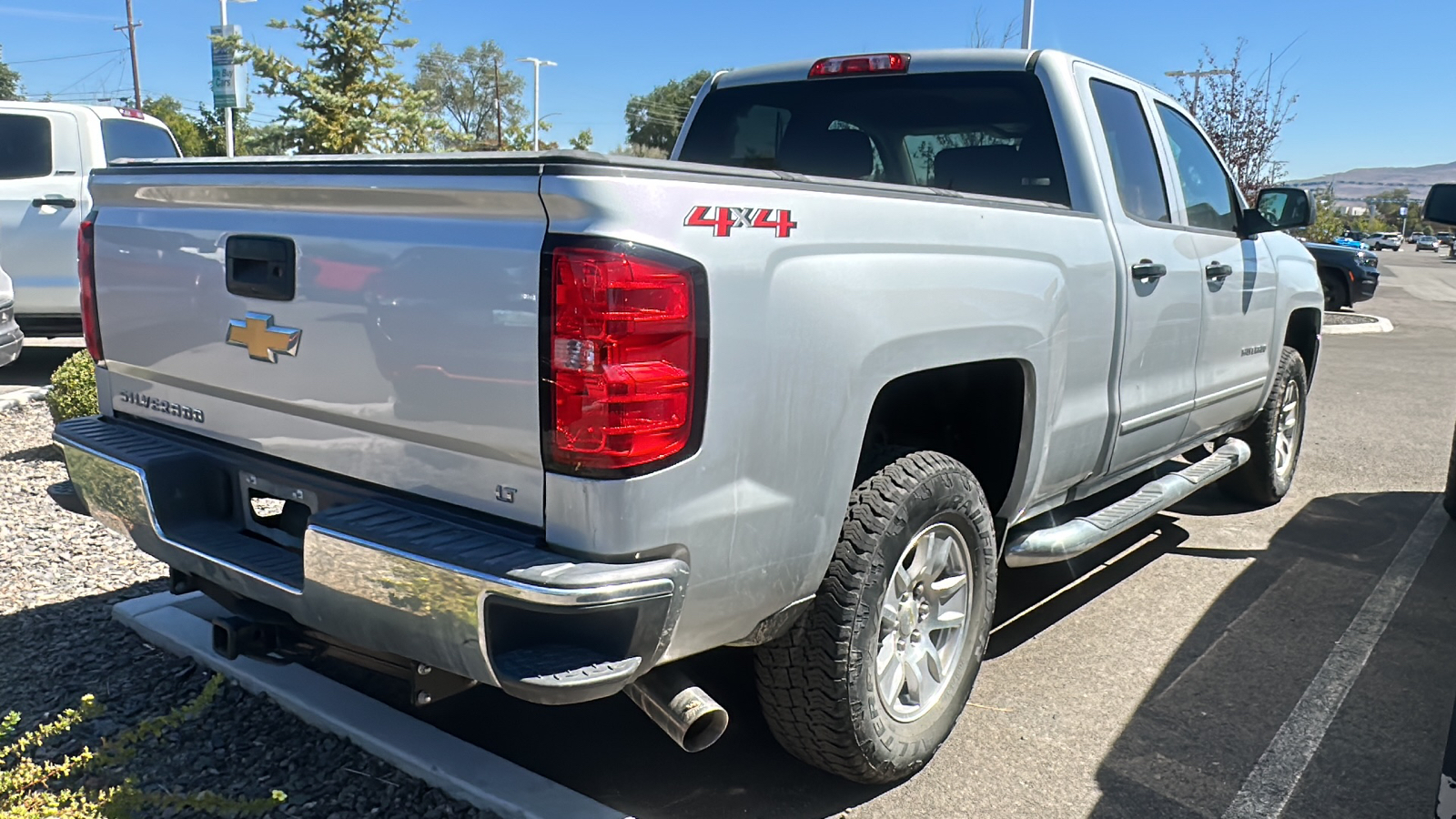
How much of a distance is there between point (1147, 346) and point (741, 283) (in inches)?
87.3

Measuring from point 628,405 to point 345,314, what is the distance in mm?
722

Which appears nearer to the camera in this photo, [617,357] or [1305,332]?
[617,357]

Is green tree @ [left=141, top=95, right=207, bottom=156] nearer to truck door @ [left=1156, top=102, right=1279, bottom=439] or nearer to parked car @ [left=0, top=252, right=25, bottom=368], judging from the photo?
parked car @ [left=0, top=252, right=25, bottom=368]

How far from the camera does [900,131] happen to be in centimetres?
411

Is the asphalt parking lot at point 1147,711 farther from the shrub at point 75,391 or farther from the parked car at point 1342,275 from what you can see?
the parked car at point 1342,275

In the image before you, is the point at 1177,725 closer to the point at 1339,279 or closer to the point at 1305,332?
the point at 1305,332

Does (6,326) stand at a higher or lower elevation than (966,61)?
lower

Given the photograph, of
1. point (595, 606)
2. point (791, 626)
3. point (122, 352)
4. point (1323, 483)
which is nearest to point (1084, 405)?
point (791, 626)

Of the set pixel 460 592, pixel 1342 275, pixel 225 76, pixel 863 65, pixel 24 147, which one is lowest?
pixel 1342 275

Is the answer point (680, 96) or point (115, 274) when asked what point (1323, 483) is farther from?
point (680, 96)

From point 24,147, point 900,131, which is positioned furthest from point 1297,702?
point 24,147

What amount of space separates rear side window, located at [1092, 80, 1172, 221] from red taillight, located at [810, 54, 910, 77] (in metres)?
0.69

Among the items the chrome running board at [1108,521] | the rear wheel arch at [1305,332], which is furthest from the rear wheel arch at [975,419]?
the rear wheel arch at [1305,332]

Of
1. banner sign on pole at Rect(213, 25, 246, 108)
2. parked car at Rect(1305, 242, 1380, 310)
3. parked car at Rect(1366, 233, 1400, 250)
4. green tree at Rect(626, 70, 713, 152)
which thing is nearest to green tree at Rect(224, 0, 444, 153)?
banner sign on pole at Rect(213, 25, 246, 108)
